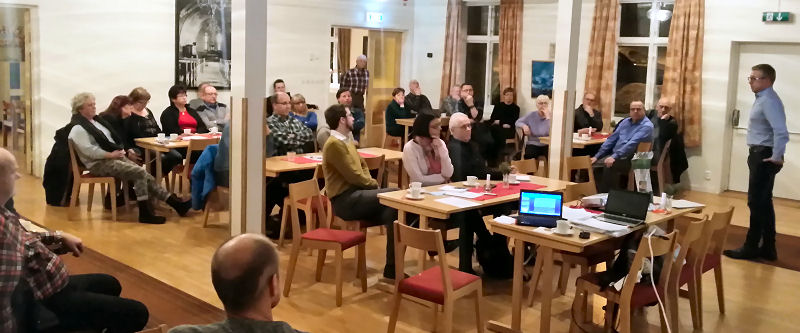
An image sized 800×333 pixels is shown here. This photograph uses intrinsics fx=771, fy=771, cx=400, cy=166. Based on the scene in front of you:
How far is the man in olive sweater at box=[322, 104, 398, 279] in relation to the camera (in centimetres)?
537

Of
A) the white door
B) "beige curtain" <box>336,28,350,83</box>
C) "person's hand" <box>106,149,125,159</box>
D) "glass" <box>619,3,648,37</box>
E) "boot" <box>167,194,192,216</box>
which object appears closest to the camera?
"person's hand" <box>106,149,125,159</box>

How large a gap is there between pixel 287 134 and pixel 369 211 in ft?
Answer: 6.74

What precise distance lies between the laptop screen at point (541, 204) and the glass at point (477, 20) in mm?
8612

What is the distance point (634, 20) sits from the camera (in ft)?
34.7

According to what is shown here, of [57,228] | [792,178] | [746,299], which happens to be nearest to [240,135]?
[57,228]

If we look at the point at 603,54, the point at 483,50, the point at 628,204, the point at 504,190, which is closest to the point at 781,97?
the point at 603,54

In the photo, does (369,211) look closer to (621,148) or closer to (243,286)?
(243,286)

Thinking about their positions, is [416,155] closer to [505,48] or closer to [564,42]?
[564,42]

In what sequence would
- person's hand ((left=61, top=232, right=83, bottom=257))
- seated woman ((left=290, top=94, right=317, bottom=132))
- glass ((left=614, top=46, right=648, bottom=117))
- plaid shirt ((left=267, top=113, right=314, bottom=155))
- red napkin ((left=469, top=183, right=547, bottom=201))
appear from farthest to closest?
glass ((left=614, top=46, right=648, bottom=117)) < seated woman ((left=290, top=94, right=317, bottom=132)) < plaid shirt ((left=267, top=113, right=314, bottom=155)) < red napkin ((left=469, top=183, right=547, bottom=201)) < person's hand ((left=61, top=232, right=83, bottom=257))

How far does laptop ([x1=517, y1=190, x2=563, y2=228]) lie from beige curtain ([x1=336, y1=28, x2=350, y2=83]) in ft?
32.3

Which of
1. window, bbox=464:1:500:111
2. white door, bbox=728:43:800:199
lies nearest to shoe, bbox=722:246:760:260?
white door, bbox=728:43:800:199

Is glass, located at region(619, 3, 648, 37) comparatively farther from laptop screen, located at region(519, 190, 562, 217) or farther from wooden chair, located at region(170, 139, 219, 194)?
laptop screen, located at region(519, 190, 562, 217)

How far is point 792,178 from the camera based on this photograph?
9.23 metres

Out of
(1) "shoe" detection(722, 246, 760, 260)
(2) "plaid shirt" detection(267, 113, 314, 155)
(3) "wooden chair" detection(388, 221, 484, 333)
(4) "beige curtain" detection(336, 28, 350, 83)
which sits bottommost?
(1) "shoe" detection(722, 246, 760, 260)
